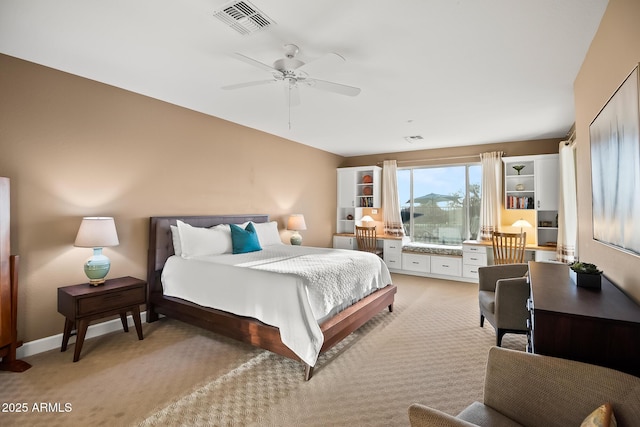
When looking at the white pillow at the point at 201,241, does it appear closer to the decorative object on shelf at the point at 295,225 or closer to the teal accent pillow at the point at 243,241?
the teal accent pillow at the point at 243,241

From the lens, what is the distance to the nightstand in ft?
8.39

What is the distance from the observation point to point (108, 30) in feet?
7.22

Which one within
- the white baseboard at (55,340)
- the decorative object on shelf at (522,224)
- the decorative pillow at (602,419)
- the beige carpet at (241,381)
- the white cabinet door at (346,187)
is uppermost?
the white cabinet door at (346,187)

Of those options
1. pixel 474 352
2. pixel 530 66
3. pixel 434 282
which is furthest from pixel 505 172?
pixel 474 352

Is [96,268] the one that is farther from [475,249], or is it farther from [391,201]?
[475,249]

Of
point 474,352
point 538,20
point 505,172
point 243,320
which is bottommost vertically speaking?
point 474,352

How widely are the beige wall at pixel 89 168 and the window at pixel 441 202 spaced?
12.0 feet

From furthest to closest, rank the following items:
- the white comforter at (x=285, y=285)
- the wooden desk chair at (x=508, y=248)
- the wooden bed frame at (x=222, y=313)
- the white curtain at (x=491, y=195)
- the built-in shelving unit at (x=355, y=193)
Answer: the built-in shelving unit at (x=355, y=193) → the white curtain at (x=491, y=195) → the wooden desk chair at (x=508, y=248) → the wooden bed frame at (x=222, y=313) → the white comforter at (x=285, y=285)

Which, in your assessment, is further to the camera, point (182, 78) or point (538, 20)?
point (182, 78)

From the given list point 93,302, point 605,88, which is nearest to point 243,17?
point 605,88

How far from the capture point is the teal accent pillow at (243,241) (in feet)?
12.5

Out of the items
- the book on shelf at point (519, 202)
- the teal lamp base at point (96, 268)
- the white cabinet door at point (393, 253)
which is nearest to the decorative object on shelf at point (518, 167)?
the book on shelf at point (519, 202)

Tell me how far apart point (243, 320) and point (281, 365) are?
508mm

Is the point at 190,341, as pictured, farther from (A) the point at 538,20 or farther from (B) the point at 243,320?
(A) the point at 538,20
